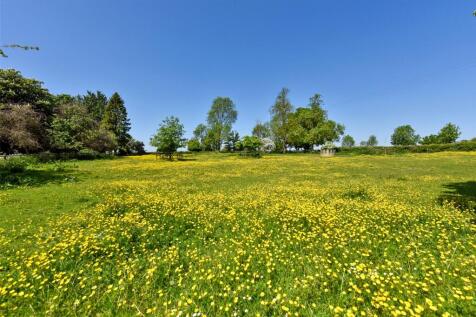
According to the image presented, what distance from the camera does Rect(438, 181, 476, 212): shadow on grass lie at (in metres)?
9.86

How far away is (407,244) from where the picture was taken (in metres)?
6.27

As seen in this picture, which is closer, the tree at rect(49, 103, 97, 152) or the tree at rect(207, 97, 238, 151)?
the tree at rect(49, 103, 97, 152)

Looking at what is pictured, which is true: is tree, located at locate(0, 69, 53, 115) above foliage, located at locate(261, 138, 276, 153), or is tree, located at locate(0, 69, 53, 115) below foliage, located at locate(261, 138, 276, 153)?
above

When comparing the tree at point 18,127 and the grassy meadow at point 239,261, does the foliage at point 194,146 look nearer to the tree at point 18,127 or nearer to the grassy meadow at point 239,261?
the tree at point 18,127

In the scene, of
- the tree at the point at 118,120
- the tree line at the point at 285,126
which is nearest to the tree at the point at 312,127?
the tree line at the point at 285,126

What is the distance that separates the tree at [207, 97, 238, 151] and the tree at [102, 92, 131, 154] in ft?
106

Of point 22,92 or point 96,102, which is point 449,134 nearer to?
point 22,92

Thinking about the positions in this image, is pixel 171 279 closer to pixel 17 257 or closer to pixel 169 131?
pixel 17 257

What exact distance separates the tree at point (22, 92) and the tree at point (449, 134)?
145 m

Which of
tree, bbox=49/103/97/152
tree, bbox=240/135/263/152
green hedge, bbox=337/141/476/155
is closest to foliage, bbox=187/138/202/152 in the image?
tree, bbox=240/135/263/152

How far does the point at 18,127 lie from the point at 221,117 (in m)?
67.7

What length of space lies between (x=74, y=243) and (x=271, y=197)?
349 inches

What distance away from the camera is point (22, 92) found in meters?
36.7

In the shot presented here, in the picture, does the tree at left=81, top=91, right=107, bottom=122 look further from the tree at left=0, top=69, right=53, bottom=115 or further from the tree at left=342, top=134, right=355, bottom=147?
the tree at left=342, top=134, right=355, bottom=147
